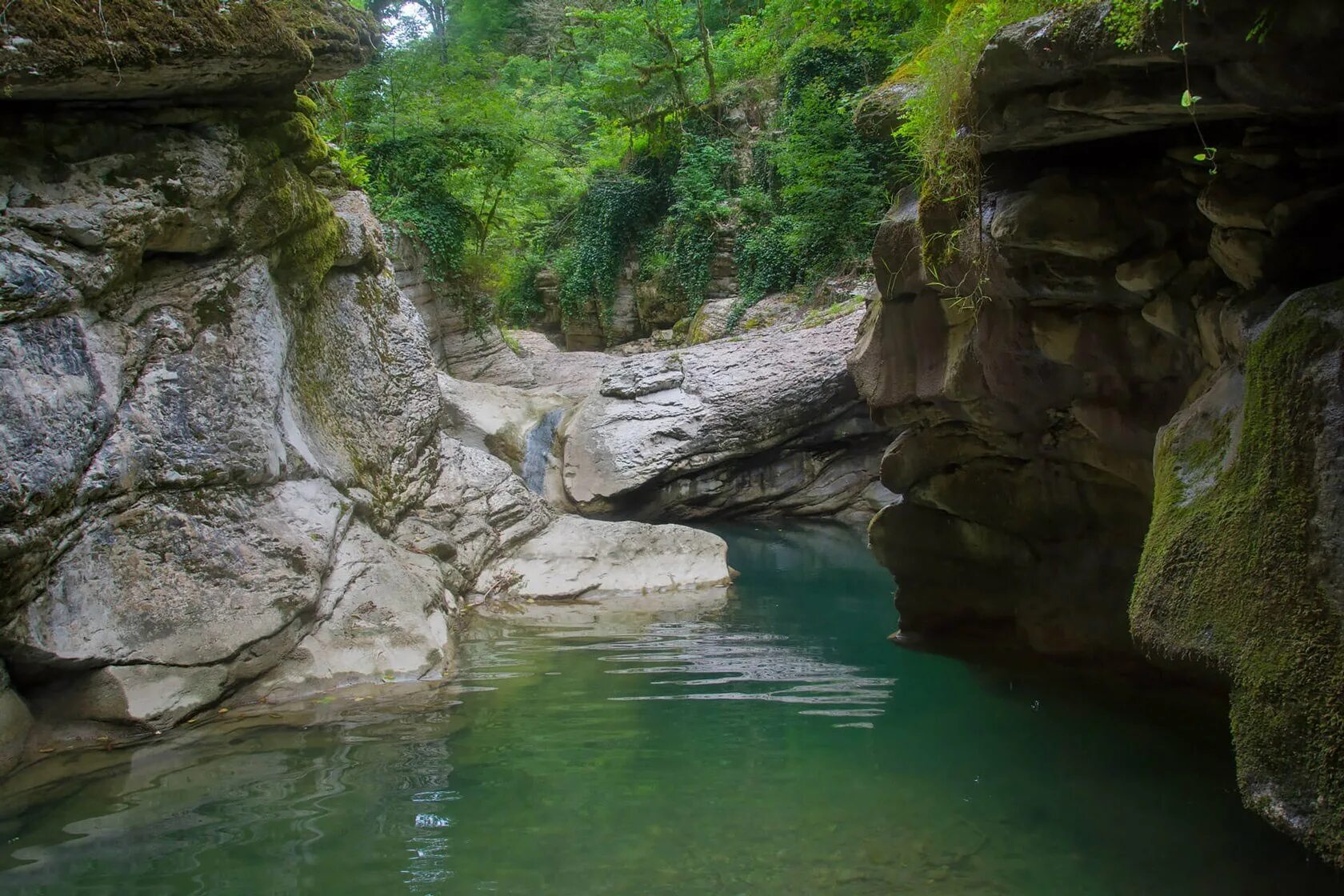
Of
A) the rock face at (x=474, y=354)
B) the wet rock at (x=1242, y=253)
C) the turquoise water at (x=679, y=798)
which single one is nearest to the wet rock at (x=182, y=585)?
the turquoise water at (x=679, y=798)

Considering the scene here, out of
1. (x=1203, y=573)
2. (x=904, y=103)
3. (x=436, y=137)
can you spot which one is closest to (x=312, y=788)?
(x=1203, y=573)

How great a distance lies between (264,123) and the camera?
805 centimetres

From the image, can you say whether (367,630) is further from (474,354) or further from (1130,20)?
(474,354)

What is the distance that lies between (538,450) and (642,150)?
39.6 feet

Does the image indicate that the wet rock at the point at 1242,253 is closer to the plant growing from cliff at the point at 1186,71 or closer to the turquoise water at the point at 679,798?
the plant growing from cliff at the point at 1186,71

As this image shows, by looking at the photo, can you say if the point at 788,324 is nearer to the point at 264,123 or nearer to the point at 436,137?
the point at 436,137

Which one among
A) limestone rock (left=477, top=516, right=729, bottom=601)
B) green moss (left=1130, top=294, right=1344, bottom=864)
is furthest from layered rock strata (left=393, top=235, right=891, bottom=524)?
green moss (left=1130, top=294, right=1344, bottom=864)

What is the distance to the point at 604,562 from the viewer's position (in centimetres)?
1143

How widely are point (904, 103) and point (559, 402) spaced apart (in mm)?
11144

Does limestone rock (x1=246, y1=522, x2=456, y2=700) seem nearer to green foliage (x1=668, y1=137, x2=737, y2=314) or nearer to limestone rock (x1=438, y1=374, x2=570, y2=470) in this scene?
limestone rock (x1=438, y1=374, x2=570, y2=470)

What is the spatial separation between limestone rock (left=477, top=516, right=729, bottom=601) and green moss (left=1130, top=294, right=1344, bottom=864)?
25.9 ft

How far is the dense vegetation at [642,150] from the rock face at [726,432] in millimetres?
3077

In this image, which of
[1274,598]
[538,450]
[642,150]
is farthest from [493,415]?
[1274,598]

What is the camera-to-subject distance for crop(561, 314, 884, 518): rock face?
14.9m
